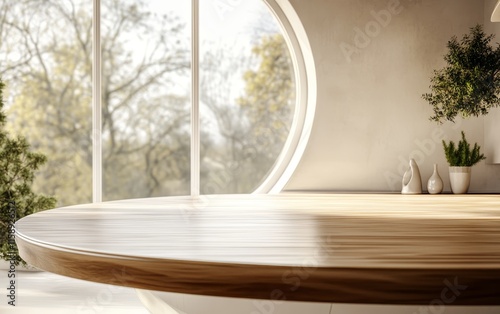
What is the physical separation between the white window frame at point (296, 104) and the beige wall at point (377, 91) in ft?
0.43

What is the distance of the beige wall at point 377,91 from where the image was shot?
13.6 ft

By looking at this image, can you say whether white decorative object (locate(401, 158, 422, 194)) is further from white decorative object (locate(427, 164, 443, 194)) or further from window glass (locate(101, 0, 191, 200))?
window glass (locate(101, 0, 191, 200))

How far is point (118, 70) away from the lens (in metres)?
4.66

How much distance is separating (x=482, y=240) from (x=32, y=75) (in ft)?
14.2

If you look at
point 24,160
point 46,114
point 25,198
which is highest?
point 46,114

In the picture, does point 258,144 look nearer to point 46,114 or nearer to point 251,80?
point 251,80

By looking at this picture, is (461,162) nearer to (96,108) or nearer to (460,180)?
(460,180)

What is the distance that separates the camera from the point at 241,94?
182 inches

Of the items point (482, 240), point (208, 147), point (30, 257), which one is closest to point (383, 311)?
point (482, 240)

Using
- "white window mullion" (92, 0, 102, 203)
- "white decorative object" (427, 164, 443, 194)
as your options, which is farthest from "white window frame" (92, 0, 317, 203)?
"white decorative object" (427, 164, 443, 194)

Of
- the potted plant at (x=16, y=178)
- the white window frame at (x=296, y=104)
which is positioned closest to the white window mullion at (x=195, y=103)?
the white window frame at (x=296, y=104)

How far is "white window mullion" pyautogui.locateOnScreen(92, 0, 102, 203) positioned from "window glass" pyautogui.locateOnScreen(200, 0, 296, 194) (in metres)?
0.72

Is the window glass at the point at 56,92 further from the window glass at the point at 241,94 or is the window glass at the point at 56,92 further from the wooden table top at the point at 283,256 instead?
the wooden table top at the point at 283,256

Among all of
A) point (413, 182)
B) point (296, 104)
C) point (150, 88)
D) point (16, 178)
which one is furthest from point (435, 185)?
point (16, 178)
